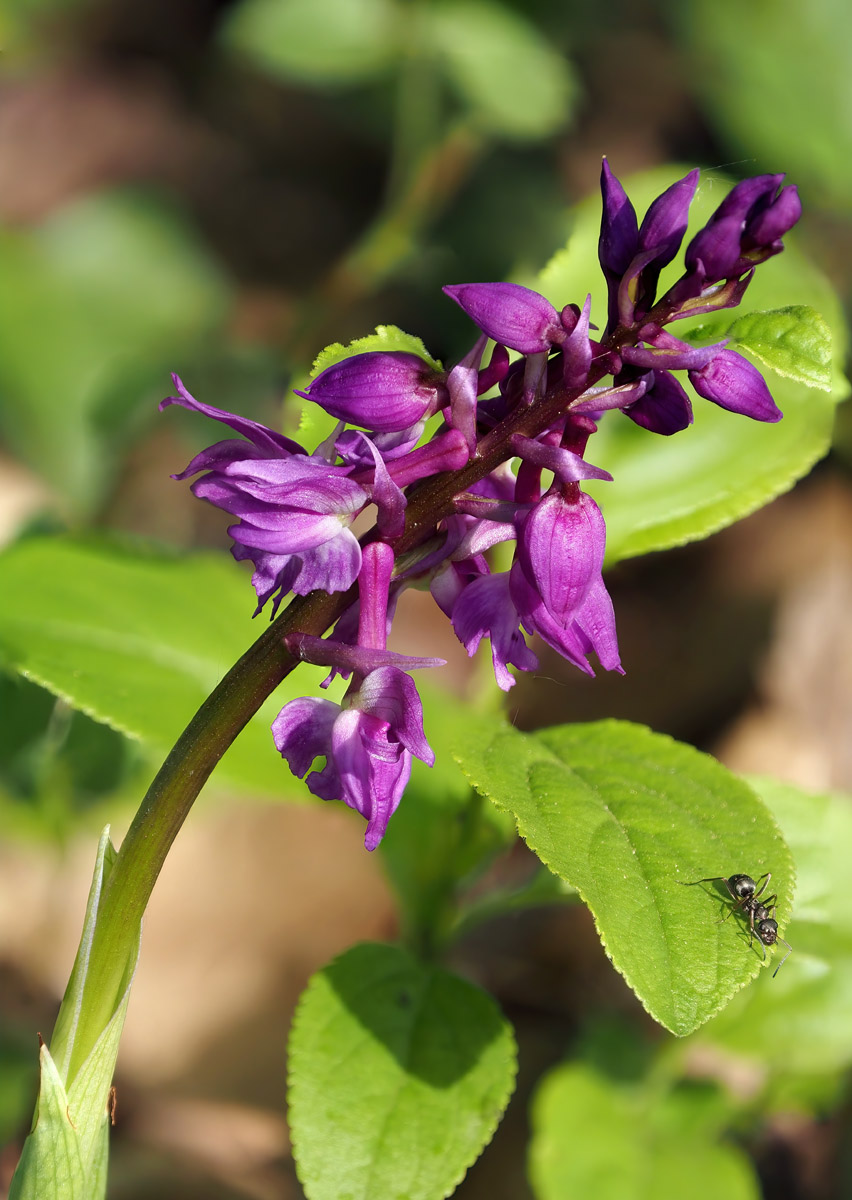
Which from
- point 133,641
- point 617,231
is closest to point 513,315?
point 617,231

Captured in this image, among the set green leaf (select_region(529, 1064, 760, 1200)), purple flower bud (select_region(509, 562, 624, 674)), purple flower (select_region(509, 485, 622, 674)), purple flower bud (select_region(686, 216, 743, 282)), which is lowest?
green leaf (select_region(529, 1064, 760, 1200))

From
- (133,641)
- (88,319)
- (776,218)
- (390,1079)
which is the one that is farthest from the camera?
(88,319)

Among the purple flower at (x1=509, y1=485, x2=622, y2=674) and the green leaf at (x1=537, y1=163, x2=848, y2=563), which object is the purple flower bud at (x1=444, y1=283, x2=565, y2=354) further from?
the green leaf at (x1=537, y1=163, x2=848, y2=563)

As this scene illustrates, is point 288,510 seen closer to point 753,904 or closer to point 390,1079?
point 753,904

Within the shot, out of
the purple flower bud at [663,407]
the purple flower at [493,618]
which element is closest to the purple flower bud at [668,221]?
the purple flower bud at [663,407]

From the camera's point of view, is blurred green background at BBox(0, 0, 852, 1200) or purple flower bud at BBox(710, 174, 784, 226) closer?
purple flower bud at BBox(710, 174, 784, 226)

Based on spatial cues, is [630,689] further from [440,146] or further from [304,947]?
[440,146]

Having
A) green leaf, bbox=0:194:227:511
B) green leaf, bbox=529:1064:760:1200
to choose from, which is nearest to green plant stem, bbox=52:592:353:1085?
green leaf, bbox=529:1064:760:1200
